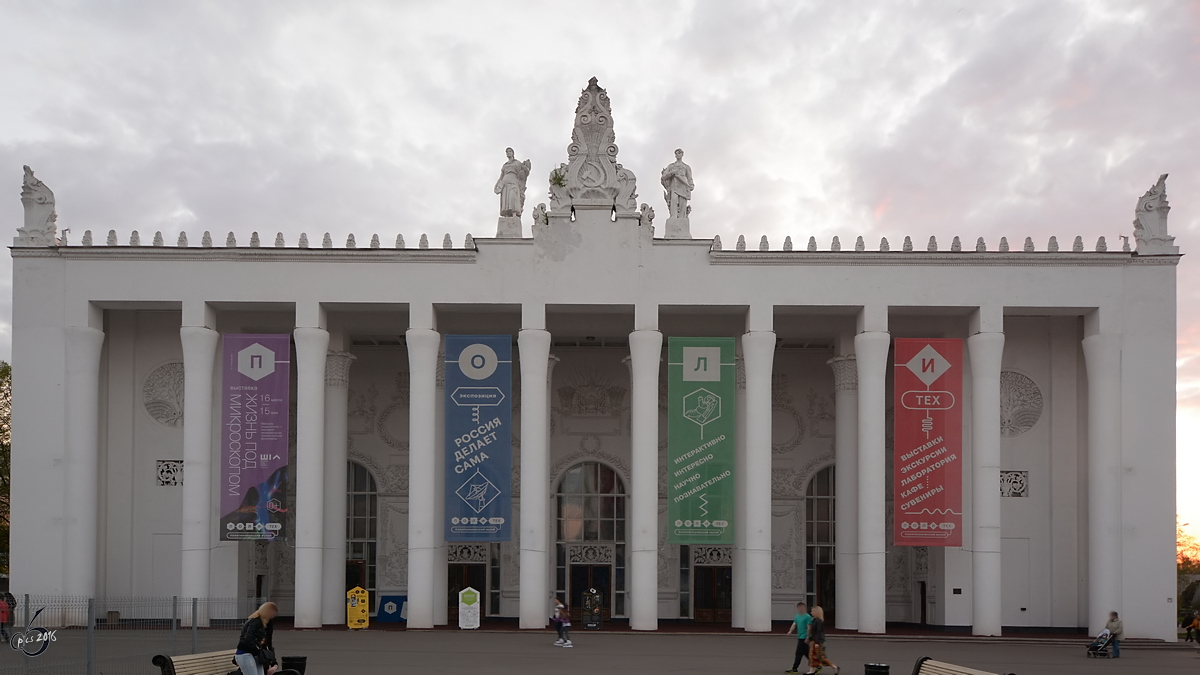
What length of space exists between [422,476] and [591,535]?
25.0ft

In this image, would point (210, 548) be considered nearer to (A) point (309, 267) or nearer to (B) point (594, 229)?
(A) point (309, 267)

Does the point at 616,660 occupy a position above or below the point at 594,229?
below

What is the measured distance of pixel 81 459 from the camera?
30.8m

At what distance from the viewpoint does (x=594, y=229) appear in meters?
31.2

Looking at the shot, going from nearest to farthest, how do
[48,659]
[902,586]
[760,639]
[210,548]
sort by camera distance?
[48,659]
[760,639]
[210,548]
[902,586]

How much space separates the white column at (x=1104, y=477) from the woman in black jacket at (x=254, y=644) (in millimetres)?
22929

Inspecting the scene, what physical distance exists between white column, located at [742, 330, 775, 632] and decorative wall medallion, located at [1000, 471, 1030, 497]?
723 centimetres

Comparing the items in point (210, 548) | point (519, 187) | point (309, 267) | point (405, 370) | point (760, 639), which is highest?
point (519, 187)

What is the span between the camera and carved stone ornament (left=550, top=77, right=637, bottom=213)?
1235 inches

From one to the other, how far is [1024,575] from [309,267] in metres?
21.2

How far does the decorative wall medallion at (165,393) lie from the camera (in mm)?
32875

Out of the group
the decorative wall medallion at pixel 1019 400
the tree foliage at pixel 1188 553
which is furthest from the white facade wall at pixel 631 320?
the tree foliage at pixel 1188 553

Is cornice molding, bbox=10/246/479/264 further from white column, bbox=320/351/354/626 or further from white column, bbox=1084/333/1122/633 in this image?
white column, bbox=1084/333/1122/633

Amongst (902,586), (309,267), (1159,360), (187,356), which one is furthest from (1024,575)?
(187,356)
